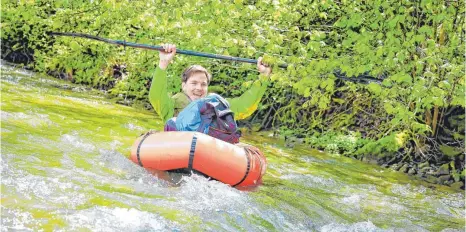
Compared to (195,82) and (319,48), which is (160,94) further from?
(319,48)

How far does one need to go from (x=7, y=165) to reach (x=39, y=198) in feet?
2.85

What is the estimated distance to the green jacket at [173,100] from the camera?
17.3 ft

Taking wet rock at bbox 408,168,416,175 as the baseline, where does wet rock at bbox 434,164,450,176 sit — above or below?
above

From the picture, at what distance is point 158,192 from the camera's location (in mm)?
4289

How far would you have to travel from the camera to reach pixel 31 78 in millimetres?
12797

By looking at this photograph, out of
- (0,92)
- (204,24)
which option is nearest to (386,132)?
(204,24)

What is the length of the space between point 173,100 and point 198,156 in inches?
40.6

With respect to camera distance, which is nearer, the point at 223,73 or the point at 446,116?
the point at 446,116

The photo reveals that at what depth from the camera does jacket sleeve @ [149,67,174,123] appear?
17.2 ft

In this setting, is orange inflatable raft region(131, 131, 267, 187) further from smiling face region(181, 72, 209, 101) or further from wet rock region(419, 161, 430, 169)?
wet rock region(419, 161, 430, 169)

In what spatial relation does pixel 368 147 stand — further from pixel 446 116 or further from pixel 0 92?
pixel 0 92

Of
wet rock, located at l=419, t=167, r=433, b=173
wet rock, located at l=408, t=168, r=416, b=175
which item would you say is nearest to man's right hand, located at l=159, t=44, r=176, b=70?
wet rock, located at l=408, t=168, r=416, b=175

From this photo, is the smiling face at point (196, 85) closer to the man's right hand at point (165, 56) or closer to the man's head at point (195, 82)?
the man's head at point (195, 82)

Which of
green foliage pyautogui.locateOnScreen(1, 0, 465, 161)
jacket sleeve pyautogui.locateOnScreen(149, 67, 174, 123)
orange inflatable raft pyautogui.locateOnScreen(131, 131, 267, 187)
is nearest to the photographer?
orange inflatable raft pyautogui.locateOnScreen(131, 131, 267, 187)
